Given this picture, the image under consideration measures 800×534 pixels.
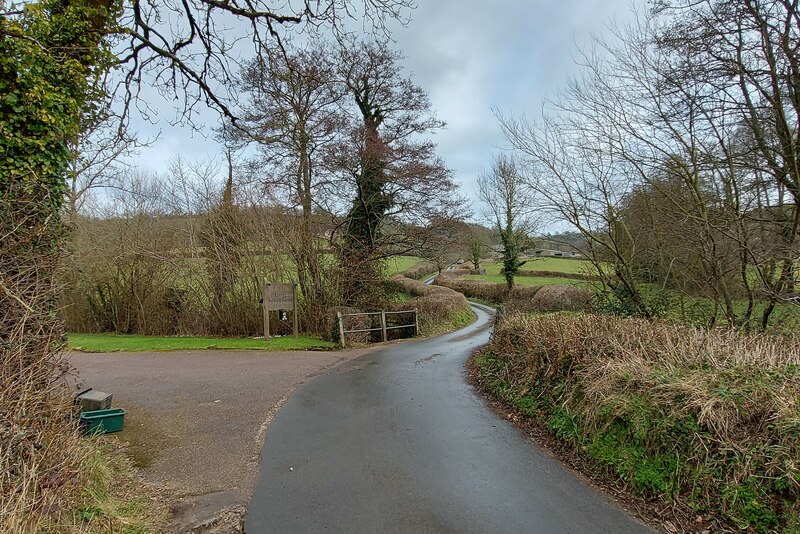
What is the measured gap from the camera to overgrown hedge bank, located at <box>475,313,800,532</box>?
125 inches

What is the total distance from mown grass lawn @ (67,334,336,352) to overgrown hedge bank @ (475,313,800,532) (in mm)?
8561

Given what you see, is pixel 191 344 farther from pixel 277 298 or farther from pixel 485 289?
pixel 485 289

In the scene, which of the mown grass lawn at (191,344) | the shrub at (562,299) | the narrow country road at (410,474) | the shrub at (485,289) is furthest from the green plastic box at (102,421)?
the shrub at (485,289)

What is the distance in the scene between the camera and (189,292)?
50.8 feet

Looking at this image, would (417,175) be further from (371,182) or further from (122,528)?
(122,528)

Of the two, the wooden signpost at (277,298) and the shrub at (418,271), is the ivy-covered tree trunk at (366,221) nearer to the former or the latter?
the wooden signpost at (277,298)

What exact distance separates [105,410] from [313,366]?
16.3 feet

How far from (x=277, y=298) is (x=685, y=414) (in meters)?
12.2

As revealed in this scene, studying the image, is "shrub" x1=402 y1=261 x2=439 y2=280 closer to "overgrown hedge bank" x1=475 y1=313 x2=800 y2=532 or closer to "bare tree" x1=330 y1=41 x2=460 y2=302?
"bare tree" x1=330 y1=41 x2=460 y2=302

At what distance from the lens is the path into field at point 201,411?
4.06 m

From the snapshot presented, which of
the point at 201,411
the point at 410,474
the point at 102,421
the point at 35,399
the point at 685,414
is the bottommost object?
the point at 410,474

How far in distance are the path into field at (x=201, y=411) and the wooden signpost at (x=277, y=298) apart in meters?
2.04

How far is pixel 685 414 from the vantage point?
3.75m

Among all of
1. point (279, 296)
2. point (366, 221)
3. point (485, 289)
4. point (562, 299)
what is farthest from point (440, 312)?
point (485, 289)
